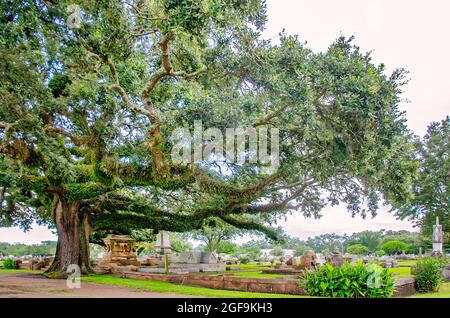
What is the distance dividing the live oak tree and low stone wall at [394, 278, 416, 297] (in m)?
2.40

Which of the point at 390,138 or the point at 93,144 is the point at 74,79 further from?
the point at 390,138

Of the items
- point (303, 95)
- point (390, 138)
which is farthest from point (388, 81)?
point (303, 95)

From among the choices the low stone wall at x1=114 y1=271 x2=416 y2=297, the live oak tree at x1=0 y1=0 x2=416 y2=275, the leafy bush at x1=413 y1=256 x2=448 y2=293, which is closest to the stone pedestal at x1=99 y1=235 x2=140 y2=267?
the live oak tree at x1=0 y1=0 x2=416 y2=275

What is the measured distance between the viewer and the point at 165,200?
2028 cm

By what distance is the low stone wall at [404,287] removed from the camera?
35.6 ft

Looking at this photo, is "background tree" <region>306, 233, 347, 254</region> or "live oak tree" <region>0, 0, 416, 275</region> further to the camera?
"background tree" <region>306, 233, 347, 254</region>

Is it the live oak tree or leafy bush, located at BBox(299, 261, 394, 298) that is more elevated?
the live oak tree

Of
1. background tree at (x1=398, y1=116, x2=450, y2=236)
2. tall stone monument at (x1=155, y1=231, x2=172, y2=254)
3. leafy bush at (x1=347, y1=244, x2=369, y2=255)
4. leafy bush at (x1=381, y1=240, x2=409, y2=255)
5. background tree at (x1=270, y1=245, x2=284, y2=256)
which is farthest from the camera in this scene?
background tree at (x1=270, y1=245, x2=284, y2=256)

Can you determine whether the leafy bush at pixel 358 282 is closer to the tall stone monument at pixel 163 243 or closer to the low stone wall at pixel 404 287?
the low stone wall at pixel 404 287

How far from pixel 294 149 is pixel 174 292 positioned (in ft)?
16.5

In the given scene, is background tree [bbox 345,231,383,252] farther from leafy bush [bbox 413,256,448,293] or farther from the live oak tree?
leafy bush [bbox 413,256,448,293]

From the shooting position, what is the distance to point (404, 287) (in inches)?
448

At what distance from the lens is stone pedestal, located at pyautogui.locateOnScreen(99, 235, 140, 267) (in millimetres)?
21844

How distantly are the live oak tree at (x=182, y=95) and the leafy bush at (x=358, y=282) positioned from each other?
9.21ft
